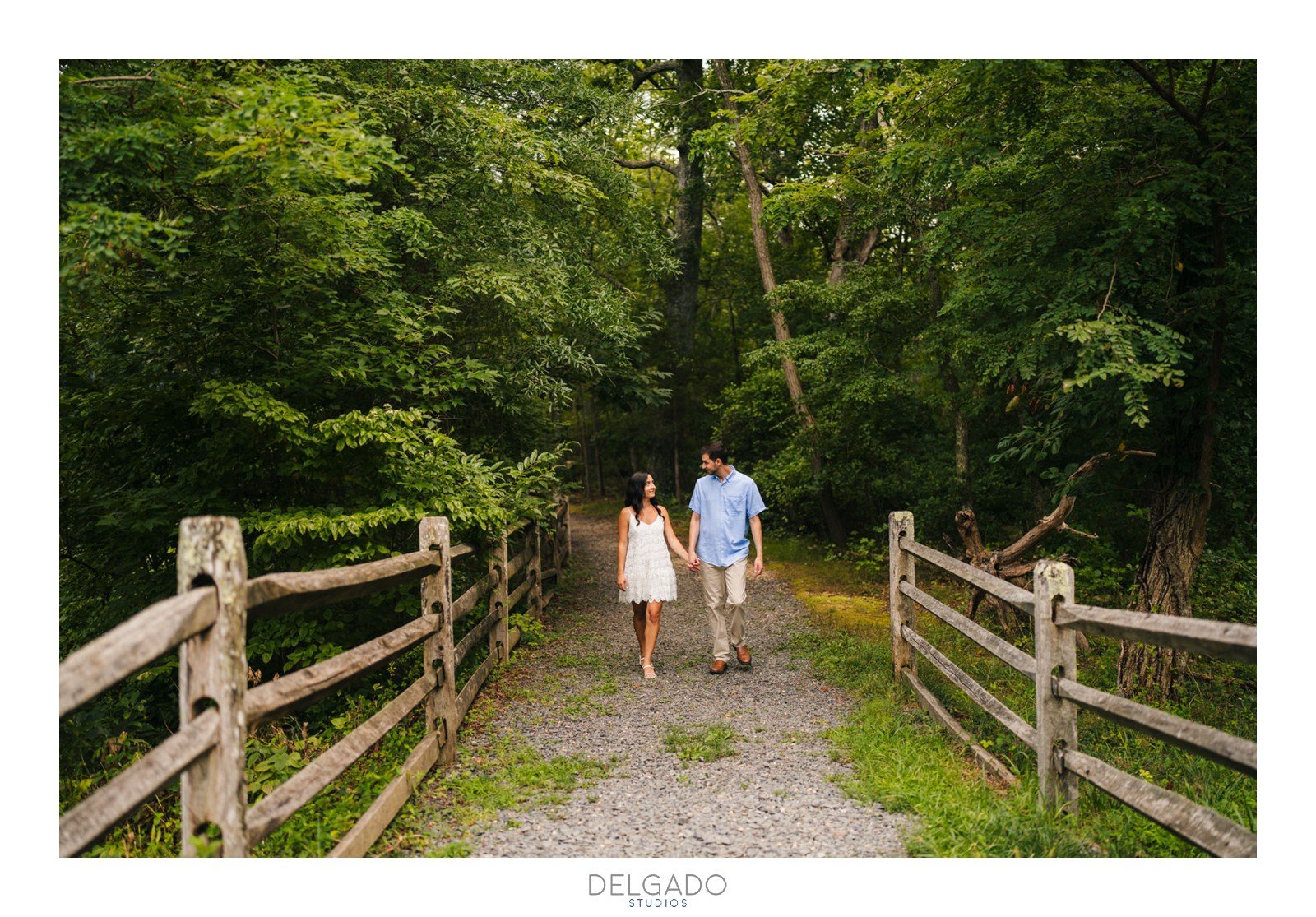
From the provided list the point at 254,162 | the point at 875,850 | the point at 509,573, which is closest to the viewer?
the point at 875,850

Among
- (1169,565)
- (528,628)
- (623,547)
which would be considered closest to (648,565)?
(623,547)

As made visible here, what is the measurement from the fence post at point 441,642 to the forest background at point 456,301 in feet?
3.47

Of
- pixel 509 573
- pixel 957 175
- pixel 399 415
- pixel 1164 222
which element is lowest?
pixel 509 573

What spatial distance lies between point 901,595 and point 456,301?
16.2 ft

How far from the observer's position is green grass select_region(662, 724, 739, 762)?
525 centimetres

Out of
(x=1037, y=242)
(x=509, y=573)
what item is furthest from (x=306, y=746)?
(x=1037, y=242)

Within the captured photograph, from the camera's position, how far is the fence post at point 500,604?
7.54 meters

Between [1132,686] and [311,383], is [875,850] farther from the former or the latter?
[311,383]

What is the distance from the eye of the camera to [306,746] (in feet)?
17.9

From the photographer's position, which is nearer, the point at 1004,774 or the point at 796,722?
the point at 1004,774

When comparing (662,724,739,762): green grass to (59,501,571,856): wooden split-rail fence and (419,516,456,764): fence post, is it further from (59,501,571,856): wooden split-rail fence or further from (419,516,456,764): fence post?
(59,501,571,856): wooden split-rail fence

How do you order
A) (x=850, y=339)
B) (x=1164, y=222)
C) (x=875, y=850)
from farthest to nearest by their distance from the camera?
(x=850, y=339), (x=1164, y=222), (x=875, y=850)

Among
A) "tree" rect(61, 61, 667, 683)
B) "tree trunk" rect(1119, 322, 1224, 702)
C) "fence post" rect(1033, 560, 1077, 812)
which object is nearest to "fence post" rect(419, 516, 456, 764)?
"tree" rect(61, 61, 667, 683)

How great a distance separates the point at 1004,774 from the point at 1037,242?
144 inches
